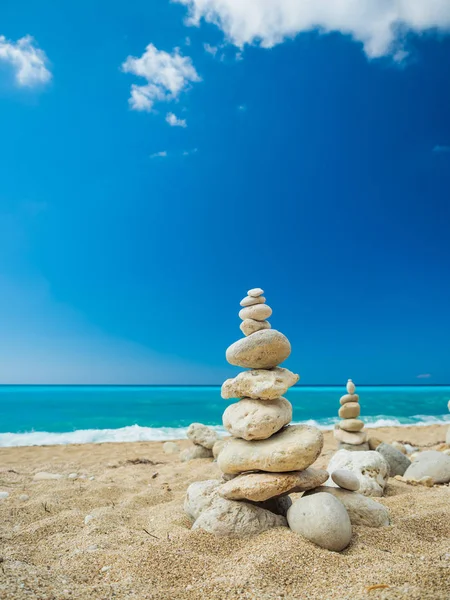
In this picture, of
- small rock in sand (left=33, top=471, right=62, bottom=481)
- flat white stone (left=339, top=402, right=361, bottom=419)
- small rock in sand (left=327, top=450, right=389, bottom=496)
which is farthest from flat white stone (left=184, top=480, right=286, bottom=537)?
flat white stone (left=339, top=402, right=361, bottom=419)

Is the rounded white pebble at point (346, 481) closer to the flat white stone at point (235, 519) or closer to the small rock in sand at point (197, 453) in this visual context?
the flat white stone at point (235, 519)

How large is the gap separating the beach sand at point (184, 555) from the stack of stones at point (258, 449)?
0.88 feet

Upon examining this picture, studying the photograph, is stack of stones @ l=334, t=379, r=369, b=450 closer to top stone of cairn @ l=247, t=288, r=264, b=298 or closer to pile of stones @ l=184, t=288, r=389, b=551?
pile of stones @ l=184, t=288, r=389, b=551

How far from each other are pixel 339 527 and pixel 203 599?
4.87 feet

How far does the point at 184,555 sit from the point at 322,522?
1.32 m

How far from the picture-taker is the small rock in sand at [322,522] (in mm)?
3689

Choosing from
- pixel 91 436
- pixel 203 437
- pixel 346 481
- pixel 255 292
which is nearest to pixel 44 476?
pixel 203 437

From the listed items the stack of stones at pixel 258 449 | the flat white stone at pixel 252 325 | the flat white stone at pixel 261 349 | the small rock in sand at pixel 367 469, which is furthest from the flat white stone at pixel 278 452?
the small rock in sand at pixel 367 469

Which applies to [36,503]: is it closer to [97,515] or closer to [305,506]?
[97,515]

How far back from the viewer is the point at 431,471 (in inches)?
265

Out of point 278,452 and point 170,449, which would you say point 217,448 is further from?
point 278,452

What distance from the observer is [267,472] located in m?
4.52

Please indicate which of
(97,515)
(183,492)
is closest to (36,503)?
(97,515)

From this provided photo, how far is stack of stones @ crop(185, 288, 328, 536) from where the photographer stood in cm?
429
